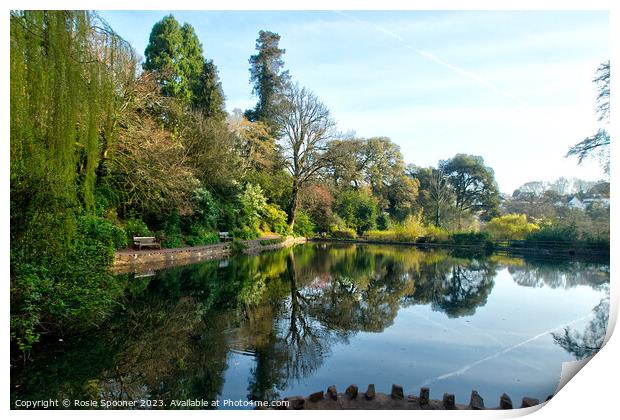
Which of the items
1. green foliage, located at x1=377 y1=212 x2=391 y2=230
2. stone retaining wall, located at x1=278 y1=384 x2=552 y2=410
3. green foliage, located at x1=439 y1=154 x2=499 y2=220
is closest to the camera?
stone retaining wall, located at x1=278 y1=384 x2=552 y2=410

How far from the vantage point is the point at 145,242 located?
1157 centimetres

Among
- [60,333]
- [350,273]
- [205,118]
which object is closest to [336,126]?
[205,118]

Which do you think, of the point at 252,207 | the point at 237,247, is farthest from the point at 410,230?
the point at 237,247

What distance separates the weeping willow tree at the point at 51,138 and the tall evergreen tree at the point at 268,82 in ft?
44.6

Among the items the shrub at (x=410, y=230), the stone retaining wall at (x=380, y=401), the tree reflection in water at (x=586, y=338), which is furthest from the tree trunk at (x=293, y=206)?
the stone retaining wall at (x=380, y=401)

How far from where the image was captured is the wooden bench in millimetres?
11334

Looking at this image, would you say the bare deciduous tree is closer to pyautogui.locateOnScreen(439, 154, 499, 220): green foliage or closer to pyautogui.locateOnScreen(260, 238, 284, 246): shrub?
pyautogui.locateOnScreen(260, 238, 284, 246): shrub

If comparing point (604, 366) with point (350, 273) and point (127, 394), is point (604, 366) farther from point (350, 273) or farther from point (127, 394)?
point (350, 273)

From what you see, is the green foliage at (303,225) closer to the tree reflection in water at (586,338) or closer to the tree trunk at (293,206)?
the tree trunk at (293,206)

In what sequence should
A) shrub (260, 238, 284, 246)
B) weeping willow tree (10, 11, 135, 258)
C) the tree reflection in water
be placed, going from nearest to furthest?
weeping willow tree (10, 11, 135, 258), the tree reflection in water, shrub (260, 238, 284, 246)

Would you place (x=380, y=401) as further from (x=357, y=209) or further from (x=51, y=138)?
(x=357, y=209)

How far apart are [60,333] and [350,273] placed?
721 cm

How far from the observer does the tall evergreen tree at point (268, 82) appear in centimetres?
1775

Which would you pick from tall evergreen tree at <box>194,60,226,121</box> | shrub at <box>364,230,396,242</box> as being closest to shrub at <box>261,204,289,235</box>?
tall evergreen tree at <box>194,60,226,121</box>
